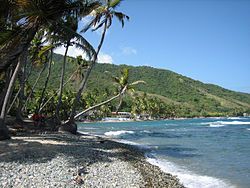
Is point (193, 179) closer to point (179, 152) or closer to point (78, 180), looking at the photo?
point (78, 180)

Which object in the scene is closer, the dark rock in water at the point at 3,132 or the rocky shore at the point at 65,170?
the rocky shore at the point at 65,170

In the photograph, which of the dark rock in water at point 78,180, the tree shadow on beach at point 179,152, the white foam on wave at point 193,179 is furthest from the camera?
the tree shadow on beach at point 179,152

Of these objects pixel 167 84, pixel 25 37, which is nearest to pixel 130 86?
pixel 25 37

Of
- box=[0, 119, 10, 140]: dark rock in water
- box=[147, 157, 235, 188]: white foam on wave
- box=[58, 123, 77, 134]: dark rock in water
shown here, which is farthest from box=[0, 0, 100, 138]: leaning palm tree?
box=[58, 123, 77, 134]: dark rock in water

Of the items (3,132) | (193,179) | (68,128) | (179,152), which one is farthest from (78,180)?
(68,128)

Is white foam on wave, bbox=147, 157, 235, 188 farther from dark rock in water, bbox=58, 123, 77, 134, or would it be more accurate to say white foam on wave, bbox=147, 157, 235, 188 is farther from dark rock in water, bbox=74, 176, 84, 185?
dark rock in water, bbox=58, 123, 77, 134

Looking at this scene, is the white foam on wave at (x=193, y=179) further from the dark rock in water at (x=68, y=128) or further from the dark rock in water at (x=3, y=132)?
the dark rock in water at (x=68, y=128)

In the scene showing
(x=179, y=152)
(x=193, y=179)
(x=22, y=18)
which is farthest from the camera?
(x=179, y=152)

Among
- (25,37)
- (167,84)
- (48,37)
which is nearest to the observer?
(25,37)

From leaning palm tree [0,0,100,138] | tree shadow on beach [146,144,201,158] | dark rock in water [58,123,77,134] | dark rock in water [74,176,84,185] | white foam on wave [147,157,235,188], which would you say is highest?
leaning palm tree [0,0,100,138]

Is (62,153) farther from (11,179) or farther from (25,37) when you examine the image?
(25,37)

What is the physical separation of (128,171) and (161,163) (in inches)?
188

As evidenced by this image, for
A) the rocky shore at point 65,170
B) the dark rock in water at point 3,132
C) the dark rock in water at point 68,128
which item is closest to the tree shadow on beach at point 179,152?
the rocky shore at point 65,170

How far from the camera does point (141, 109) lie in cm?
11662
